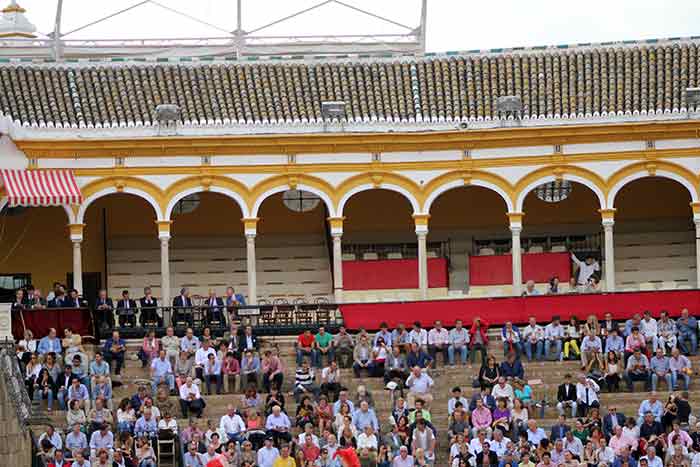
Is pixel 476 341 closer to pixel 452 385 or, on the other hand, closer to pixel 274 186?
pixel 452 385

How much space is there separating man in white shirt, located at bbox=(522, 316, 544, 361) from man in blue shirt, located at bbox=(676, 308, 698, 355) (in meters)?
2.76

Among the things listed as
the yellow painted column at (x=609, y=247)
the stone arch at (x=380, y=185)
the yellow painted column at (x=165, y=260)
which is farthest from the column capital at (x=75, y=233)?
the yellow painted column at (x=609, y=247)

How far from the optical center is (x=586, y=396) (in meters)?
43.5

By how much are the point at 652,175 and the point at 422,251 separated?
17.8 ft

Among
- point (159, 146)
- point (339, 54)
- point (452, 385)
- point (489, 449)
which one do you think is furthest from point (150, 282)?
point (489, 449)

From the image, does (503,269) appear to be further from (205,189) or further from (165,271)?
(165,271)

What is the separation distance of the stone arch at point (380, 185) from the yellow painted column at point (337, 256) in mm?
256

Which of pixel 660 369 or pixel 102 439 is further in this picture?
pixel 660 369

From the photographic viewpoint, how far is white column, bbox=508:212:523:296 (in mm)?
52094

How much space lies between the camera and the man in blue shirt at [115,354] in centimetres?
4550

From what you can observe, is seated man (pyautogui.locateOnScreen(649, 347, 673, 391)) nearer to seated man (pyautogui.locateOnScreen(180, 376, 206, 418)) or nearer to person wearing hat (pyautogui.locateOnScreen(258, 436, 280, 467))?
person wearing hat (pyautogui.locateOnScreen(258, 436, 280, 467))

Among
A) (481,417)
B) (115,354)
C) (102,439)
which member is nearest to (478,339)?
(481,417)

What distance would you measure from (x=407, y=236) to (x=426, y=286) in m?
2.37

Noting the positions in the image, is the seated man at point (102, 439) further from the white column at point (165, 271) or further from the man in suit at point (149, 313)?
the white column at point (165, 271)
